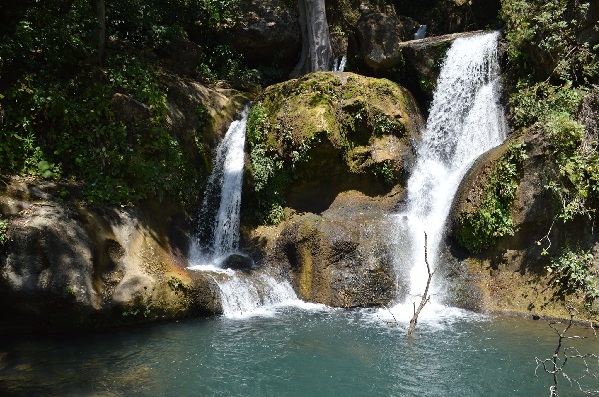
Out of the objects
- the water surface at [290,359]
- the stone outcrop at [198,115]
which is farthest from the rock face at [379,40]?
the water surface at [290,359]

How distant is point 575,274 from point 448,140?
17.6 ft

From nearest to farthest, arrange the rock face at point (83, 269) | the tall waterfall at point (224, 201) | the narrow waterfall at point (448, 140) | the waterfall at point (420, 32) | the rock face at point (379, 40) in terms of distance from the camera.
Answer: the rock face at point (83, 269) < the narrow waterfall at point (448, 140) < the tall waterfall at point (224, 201) < the rock face at point (379, 40) < the waterfall at point (420, 32)

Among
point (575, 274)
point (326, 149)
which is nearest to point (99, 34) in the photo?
point (326, 149)

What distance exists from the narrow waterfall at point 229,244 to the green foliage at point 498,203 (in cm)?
437

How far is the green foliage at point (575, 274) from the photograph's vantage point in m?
10.1

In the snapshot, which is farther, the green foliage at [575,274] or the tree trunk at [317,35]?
the tree trunk at [317,35]

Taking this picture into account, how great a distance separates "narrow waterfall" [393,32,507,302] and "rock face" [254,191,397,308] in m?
0.59

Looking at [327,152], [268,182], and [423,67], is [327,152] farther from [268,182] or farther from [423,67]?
[423,67]

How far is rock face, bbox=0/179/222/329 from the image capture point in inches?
350

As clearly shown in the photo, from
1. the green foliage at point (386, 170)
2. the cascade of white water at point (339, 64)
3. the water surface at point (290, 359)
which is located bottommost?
the water surface at point (290, 359)

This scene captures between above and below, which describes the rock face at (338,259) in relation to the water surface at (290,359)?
above

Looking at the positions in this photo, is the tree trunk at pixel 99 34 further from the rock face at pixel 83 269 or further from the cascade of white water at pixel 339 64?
the cascade of white water at pixel 339 64

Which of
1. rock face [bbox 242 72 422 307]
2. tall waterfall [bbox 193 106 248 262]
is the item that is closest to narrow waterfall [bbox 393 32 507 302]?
rock face [bbox 242 72 422 307]

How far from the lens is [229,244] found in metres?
13.3
